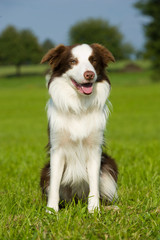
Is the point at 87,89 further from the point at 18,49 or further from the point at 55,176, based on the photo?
the point at 18,49

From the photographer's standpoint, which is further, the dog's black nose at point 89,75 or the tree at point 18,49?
the tree at point 18,49

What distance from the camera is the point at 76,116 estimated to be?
397 cm

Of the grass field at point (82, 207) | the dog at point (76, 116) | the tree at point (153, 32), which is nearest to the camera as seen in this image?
the grass field at point (82, 207)

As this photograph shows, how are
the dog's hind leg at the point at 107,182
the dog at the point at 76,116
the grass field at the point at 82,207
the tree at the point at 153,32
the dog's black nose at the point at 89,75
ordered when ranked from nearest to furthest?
1. the grass field at the point at 82,207
2. the dog's black nose at the point at 89,75
3. the dog at the point at 76,116
4. the dog's hind leg at the point at 107,182
5. the tree at the point at 153,32

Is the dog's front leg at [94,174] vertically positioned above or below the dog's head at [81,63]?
below

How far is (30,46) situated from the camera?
9606 cm

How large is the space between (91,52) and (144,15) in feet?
186

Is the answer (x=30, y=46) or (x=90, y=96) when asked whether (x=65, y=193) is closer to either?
(x=90, y=96)

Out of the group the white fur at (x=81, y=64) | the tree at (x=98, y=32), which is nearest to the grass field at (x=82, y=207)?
the white fur at (x=81, y=64)

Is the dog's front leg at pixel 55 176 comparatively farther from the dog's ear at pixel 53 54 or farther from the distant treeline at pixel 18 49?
the distant treeline at pixel 18 49

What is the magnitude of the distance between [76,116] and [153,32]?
54286mm

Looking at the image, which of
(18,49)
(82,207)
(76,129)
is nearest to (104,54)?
(76,129)

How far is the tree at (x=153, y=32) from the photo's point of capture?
54.9 m

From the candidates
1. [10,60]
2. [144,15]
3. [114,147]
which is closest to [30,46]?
[10,60]
